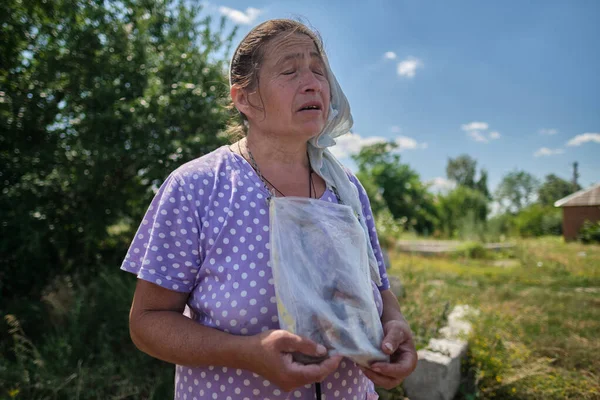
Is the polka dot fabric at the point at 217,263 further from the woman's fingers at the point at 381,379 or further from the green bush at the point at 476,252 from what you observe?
the green bush at the point at 476,252

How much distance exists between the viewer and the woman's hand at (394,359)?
109 centimetres

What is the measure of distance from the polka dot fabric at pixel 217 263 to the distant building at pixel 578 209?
9728mm

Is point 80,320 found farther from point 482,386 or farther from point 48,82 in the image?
point 482,386

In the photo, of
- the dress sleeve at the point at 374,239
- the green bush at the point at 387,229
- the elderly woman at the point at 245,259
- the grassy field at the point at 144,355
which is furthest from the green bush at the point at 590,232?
the elderly woman at the point at 245,259

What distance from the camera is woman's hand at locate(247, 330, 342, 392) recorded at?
3.21 feet

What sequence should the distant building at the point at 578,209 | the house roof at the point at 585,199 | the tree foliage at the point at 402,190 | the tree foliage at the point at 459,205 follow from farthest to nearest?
the tree foliage at the point at 402,190, the tree foliage at the point at 459,205, the distant building at the point at 578,209, the house roof at the point at 585,199

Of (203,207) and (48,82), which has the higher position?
(48,82)

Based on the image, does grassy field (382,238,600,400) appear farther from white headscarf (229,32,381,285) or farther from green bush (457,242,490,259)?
green bush (457,242,490,259)

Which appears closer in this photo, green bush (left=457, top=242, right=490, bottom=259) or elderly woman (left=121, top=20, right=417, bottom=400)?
elderly woman (left=121, top=20, right=417, bottom=400)

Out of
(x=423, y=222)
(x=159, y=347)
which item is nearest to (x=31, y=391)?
(x=159, y=347)

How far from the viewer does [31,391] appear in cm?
287

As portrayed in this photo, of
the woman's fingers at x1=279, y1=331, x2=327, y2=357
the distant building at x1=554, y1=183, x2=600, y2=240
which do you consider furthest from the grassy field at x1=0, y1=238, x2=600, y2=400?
the distant building at x1=554, y1=183, x2=600, y2=240

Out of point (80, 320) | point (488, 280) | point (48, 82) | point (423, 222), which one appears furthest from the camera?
point (423, 222)

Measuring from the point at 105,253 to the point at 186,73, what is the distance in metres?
2.31
